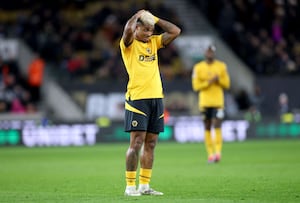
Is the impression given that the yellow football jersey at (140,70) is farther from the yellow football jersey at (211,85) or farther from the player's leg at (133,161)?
the yellow football jersey at (211,85)

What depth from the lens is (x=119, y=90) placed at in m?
33.9

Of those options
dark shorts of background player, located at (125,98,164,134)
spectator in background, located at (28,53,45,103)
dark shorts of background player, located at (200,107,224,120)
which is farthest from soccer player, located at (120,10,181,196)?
spectator in background, located at (28,53,45,103)

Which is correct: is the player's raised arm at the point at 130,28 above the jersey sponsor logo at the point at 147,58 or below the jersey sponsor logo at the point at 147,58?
above

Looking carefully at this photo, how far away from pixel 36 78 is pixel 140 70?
21279 millimetres

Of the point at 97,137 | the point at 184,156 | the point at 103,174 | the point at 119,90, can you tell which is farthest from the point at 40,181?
the point at 119,90

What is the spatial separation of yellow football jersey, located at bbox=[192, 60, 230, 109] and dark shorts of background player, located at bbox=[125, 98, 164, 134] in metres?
7.72

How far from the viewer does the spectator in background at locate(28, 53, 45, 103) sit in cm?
3338

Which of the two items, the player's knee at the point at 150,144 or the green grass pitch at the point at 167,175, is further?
the player's knee at the point at 150,144

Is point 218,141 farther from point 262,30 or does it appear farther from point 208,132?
point 262,30

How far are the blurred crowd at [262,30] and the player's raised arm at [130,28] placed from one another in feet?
72.7

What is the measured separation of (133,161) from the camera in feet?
40.8

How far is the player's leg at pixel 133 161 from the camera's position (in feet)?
40.5

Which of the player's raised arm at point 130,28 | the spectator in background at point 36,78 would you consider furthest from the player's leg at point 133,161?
the spectator in background at point 36,78

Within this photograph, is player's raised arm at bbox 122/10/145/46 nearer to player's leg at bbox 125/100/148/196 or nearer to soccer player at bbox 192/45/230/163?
player's leg at bbox 125/100/148/196
